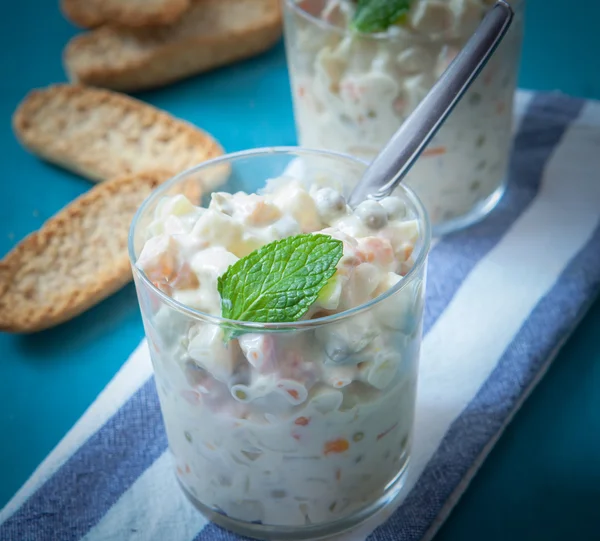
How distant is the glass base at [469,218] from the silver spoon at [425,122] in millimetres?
594

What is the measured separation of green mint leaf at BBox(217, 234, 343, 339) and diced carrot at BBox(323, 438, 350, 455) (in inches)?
8.2

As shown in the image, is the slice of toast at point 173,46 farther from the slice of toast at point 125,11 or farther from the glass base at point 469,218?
the glass base at point 469,218

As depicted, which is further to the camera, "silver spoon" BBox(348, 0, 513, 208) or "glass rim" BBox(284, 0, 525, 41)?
"glass rim" BBox(284, 0, 525, 41)

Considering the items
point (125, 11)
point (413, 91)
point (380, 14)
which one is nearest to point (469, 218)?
point (413, 91)

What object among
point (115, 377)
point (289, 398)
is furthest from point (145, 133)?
point (289, 398)

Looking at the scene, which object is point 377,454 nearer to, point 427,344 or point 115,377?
point 427,344

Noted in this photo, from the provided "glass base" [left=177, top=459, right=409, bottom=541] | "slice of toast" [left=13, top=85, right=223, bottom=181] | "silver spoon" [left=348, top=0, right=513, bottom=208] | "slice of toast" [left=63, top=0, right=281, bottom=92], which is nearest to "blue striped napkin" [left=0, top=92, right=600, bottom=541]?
"glass base" [left=177, top=459, right=409, bottom=541]

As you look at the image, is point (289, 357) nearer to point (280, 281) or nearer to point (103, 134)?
point (280, 281)

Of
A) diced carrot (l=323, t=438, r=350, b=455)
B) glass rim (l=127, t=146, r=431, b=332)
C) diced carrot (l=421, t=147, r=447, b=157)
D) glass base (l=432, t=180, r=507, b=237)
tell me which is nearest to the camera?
glass rim (l=127, t=146, r=431, b=332)

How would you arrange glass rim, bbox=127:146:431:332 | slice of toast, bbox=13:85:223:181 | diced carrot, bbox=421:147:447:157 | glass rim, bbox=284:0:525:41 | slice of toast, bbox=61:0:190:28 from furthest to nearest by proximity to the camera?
1. slice of toast, bbox=61:0:190:28
2. slice of toast, bbox=13:85:223:181
3. diced carrot, bbox=421:147:447:157
4. glass rim, bbox=284:0:525:41
5. glass rim, bbox=127:146:431:332

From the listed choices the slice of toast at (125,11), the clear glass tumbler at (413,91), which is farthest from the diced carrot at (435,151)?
the slice of toast at (125,11)

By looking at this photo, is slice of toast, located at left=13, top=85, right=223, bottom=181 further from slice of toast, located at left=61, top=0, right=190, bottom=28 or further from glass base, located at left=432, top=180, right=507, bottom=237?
glass base, located at left=432, top=180, right=507, bottom=237

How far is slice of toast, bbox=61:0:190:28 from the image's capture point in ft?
7.63

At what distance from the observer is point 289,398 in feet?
3.52
